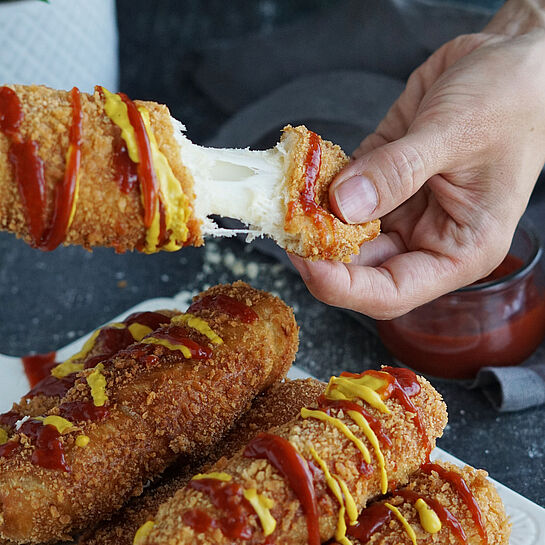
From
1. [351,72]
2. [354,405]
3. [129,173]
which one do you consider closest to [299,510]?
[354,405]

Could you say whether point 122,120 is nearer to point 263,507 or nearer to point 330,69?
point 263,507

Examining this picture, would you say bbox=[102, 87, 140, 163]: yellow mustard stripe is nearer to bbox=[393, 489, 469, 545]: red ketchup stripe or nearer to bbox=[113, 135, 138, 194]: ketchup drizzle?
bbox=[113, 135, 138, 194]: ketchup drizzle

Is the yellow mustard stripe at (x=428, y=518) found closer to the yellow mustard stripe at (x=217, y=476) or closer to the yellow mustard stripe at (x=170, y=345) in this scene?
the yellow mustard stripe at (x=217, y=476)

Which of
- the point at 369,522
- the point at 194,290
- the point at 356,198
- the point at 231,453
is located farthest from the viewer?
the point at 194,290

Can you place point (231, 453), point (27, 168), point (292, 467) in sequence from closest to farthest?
point (27, 168), point (292, 467), point (231, 453)

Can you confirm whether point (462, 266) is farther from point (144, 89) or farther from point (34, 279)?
point (144, 89)

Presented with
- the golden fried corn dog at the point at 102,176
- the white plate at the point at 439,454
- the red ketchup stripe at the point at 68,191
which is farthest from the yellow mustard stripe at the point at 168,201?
the white plate at the point at 439,454

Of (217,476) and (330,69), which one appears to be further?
(330,69)

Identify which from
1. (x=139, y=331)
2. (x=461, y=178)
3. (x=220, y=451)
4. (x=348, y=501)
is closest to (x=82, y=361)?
(x=139, y=331)
